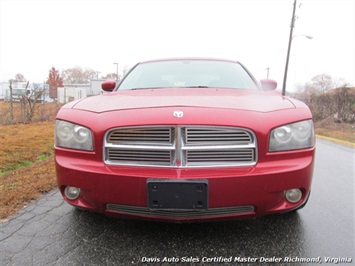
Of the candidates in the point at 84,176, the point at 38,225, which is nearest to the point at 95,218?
the point at 38,225

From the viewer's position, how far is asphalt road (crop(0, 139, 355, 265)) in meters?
1.85

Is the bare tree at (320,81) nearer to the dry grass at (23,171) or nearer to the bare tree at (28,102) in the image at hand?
the bare tree at (28,102)

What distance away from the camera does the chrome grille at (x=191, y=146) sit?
1.78 metres

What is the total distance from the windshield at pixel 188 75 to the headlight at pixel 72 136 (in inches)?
45.0

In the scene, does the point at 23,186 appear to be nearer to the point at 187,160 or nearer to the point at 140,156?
the point at 140,156

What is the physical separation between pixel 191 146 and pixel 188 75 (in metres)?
1.62

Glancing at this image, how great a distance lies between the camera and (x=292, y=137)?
1853 mm

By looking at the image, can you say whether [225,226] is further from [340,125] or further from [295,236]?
[340,125]

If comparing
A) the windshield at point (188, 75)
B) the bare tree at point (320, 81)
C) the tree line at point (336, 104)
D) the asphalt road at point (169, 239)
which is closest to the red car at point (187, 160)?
the asphalt road at point (169, 239)

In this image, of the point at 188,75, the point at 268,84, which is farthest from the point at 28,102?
the point at 268,84

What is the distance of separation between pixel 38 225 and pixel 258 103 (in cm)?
210

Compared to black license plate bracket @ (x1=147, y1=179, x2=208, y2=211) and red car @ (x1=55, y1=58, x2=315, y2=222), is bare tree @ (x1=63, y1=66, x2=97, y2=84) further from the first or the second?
black license plate bracket @ (x1=147, y1=179, x2=208, y2=211)

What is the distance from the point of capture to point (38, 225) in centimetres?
231

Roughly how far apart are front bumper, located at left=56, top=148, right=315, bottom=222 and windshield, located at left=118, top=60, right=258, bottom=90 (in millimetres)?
1340
